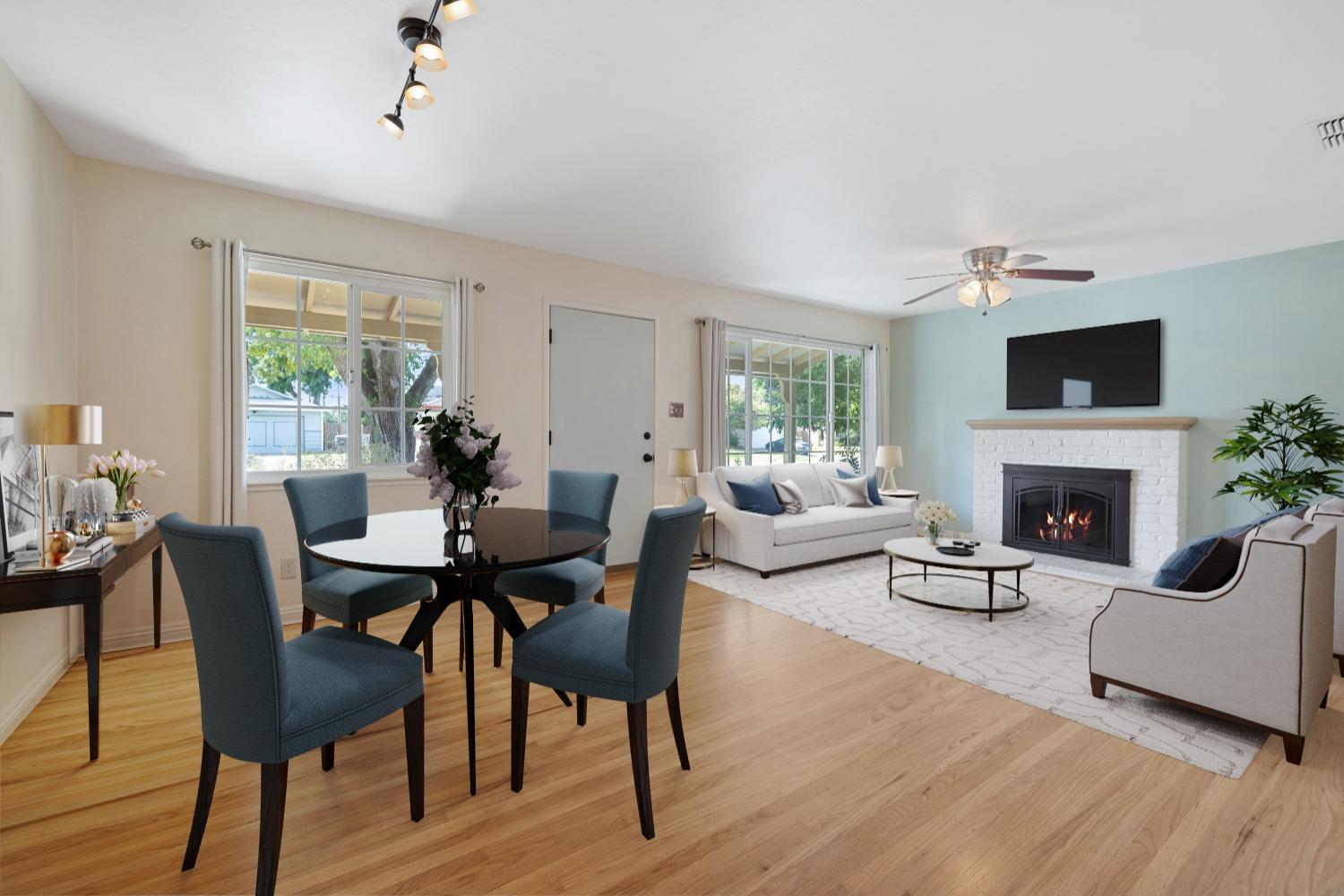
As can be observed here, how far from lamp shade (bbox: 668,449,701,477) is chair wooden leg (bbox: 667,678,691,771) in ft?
10.0

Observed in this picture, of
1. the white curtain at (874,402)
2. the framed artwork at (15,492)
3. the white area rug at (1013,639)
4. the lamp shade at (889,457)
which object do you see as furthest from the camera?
the white curtain at (874,402)

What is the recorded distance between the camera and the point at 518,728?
1.92m

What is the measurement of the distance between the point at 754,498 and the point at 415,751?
12.1 ft

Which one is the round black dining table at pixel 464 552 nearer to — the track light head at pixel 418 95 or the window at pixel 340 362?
the window at pixel 340 362

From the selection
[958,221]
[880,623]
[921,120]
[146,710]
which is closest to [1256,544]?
[880,623]

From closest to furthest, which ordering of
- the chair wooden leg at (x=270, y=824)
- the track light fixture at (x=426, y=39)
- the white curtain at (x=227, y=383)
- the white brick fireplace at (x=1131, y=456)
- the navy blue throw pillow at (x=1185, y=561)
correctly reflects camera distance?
the chair wooden leg at (x=270, y=824) < the track light fixture at (x=426, y=39) < the navy blue throw pillow at (x=1185, y=561) < the white curtain at (x=227, y=383) < the white brick fireplace at (x=1131, y=456)

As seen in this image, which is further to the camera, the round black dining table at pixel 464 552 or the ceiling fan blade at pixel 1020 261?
the ceiling fan blade at pixel 1020 261

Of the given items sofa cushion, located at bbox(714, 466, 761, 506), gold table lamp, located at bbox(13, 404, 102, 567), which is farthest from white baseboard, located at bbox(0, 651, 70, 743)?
sofa cushion, located at bbox(714, 466, 761, 506)

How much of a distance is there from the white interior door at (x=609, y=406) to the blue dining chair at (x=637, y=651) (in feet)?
9.62

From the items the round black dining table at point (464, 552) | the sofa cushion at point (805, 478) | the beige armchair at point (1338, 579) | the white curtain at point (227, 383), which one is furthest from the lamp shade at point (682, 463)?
the beige armchair at point (1338, 579)

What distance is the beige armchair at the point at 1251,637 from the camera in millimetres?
2109

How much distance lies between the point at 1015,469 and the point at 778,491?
257 centimetres

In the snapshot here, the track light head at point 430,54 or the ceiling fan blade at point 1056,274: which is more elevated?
the track light head at point 430,54

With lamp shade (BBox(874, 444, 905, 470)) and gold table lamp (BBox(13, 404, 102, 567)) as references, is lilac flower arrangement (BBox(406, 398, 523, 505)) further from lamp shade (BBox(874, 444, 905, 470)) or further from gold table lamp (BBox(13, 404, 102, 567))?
A: lamp shade (BBox(874, 444, 905, 470))
